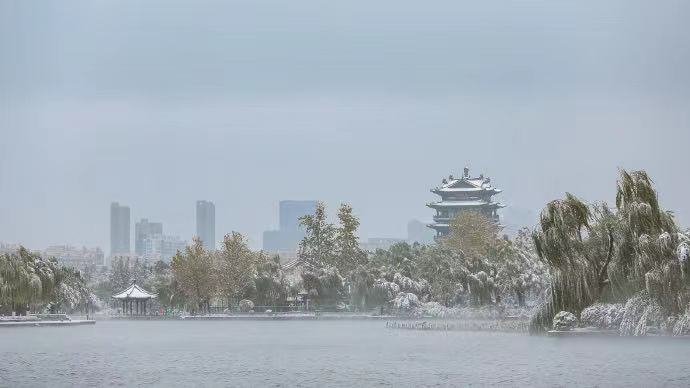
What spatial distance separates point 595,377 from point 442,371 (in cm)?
499

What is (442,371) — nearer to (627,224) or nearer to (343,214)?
(627,224)

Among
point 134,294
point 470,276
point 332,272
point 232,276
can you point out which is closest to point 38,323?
point 232,276

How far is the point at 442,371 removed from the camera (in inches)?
1357

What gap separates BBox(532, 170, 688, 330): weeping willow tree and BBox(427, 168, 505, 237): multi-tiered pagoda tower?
9409 centimetres

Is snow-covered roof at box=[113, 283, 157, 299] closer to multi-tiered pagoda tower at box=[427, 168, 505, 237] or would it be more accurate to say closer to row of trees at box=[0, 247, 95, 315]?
row of trees at box=[0, 247, 95, 315]

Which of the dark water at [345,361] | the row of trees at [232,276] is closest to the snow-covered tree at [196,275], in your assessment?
the row of trees at [232,276]

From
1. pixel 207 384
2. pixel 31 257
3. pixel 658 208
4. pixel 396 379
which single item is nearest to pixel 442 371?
pixel 396 379

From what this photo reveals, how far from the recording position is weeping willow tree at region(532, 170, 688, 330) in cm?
3712

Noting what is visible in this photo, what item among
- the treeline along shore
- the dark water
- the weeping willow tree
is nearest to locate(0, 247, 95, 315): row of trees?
the treeline along shore

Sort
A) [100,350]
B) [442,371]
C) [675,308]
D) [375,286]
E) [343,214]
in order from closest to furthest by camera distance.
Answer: [442,371], [675,308], [100,350], [375,286], [343,214]

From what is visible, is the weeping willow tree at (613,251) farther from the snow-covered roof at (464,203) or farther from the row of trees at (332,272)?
the snow-covered roof at (464,203)

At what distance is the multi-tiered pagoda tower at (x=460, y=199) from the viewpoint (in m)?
136

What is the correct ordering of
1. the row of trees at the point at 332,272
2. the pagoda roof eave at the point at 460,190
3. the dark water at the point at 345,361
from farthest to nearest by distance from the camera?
the pagoda roof eave at the point at 460,190 → the row of trees at the point at 332,272 → the dark water at the point at 345,361

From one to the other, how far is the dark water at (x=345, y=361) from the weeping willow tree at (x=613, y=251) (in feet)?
5.17
